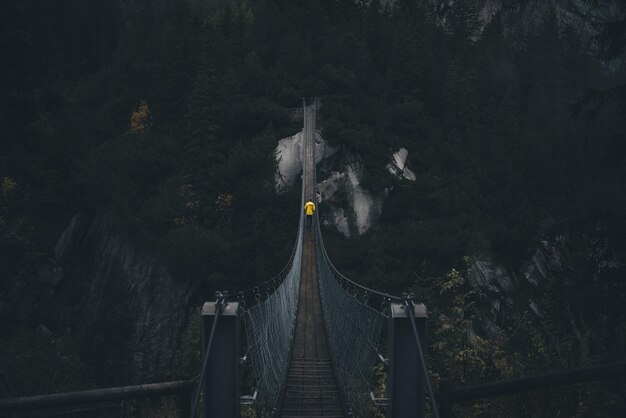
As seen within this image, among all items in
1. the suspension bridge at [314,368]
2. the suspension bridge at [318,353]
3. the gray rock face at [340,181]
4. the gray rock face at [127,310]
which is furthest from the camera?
the gray rock face at [340,181]

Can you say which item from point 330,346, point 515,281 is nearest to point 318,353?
point 330,346

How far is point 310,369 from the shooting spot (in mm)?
8734

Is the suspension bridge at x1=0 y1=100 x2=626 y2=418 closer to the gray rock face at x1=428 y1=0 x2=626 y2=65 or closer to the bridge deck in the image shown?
the bridge deck

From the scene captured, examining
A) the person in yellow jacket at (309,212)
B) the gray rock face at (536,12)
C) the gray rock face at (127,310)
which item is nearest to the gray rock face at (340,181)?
the person in yellow jacket at (309,212)

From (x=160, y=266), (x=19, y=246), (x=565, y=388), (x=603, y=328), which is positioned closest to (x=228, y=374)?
(x=565, y=388)

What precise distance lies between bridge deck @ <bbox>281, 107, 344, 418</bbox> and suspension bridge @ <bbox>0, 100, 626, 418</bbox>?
0.6 inches

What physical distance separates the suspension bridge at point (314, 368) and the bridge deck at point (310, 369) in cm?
2

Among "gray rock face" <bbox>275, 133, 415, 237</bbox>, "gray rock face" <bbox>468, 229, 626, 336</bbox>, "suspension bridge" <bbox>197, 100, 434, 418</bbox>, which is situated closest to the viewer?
"suspension bridge" <bbox>197, 100, 434, 418</bbox>

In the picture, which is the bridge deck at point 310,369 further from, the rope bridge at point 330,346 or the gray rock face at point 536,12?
the gray rock face at point 536,12

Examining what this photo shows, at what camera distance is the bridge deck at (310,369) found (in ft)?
22.8

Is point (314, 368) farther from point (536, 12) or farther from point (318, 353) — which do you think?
point (536, 12)

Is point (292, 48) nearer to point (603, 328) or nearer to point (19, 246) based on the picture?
point (19, 246)

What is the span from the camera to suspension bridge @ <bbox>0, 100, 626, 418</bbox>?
2666 mm

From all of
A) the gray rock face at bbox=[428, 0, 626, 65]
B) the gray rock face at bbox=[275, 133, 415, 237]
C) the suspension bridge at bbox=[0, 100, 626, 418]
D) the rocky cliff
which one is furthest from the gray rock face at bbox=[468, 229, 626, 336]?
the gray rock face at bbox=[428, 0, 626, 65]
